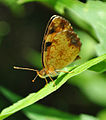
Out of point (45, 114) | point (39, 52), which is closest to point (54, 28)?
point (45, 114)

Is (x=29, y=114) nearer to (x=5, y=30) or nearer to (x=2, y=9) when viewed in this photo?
(x=5, y=30)

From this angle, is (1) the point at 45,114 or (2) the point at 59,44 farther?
(1) the point at 45,114

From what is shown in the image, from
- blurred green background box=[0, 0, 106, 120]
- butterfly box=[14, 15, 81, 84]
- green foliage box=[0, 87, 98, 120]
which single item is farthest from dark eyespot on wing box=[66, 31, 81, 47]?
green foliage box=[0, 87, 98, 120]

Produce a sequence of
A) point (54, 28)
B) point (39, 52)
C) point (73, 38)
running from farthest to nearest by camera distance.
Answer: point (39, 52) → point (73, 38) → point (54, 28)

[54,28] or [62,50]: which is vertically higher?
[54,28]

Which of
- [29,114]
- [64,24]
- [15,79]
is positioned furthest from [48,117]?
[15,79]

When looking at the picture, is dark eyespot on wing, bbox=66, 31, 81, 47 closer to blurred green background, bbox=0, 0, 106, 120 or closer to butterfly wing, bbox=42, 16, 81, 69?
butterfly wing, bbox=42, 16, 81, 69

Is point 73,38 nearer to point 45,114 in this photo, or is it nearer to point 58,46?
point 58,46

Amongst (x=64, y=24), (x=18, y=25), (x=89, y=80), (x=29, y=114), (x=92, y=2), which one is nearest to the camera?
(x=64, y=24)
